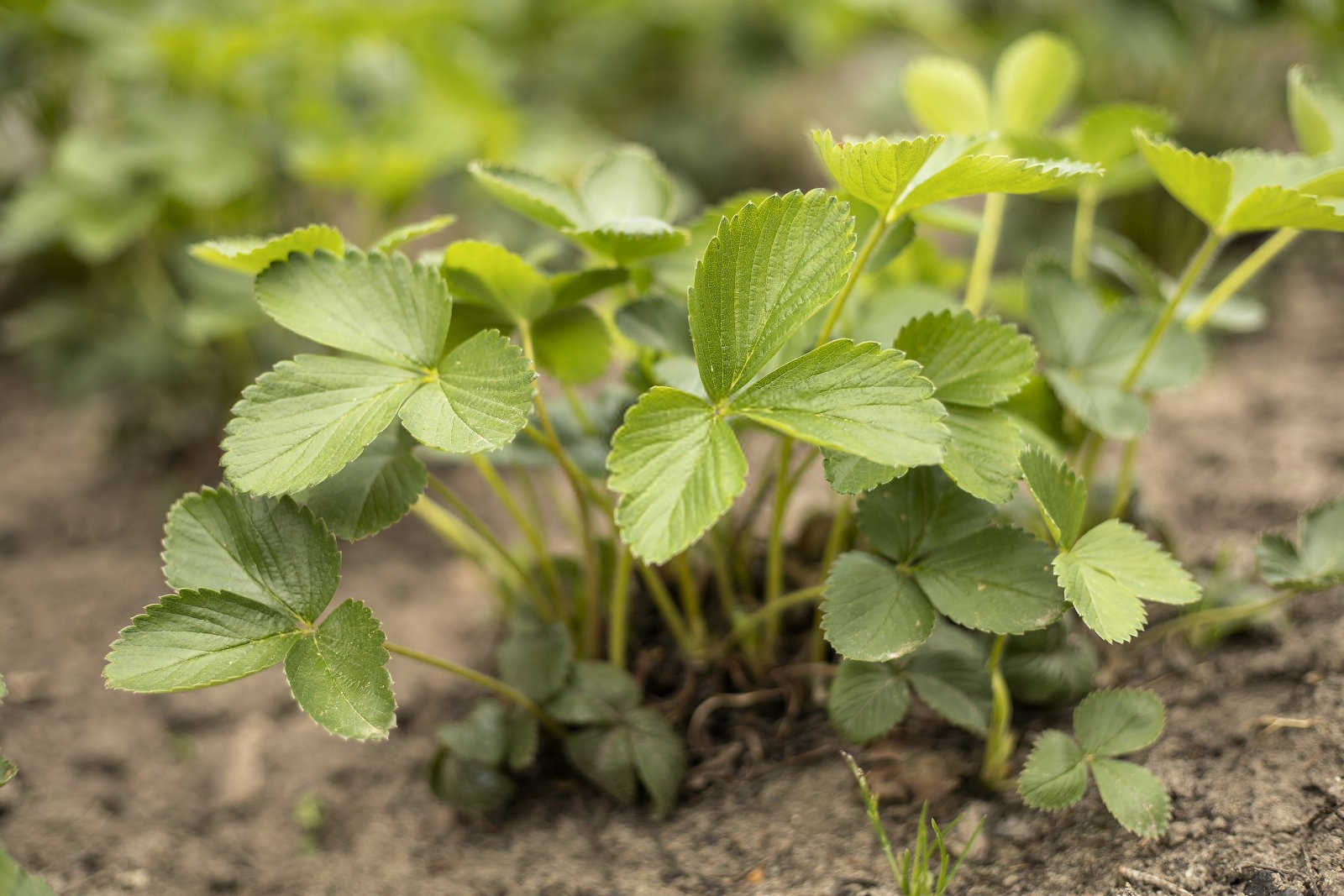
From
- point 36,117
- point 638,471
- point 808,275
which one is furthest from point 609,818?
point 36,117

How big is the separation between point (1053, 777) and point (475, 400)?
0.55 metres

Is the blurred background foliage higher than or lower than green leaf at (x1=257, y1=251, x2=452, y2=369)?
lower

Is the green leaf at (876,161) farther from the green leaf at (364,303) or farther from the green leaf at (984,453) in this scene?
the green leaf at (364,303)

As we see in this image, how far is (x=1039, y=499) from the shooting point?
0.75 m

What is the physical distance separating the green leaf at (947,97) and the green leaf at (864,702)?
61cm

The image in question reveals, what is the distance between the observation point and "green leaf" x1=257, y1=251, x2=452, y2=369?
2.60ft

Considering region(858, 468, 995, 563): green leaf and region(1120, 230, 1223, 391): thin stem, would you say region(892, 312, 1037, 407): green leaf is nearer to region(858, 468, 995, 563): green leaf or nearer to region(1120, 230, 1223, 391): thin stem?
region(858, 468, 995, 563): green leaf

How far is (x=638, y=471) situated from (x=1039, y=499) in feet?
0.99

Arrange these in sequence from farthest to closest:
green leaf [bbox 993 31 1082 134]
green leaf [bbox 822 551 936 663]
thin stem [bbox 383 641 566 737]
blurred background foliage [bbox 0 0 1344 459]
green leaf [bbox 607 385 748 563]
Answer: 1. blurred background foliage [bbox 0 0 1344 459]
2. green leaf [bbox 993 31 1082 134]
3. thin stem [bbox 383 641 566 737]
4. green leaf [bbox 822 551 936 663]
5. green leaf [bbox 607 385 748 563]

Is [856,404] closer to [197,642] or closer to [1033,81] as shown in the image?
[197,642]

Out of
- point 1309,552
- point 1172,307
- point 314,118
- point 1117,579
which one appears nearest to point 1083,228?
point 1172,307

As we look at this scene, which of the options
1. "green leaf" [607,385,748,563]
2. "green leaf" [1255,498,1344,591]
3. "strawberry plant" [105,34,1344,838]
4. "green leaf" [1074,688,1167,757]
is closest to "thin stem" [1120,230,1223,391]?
"strawberry plant" [105,34,1344,838]

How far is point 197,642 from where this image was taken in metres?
0.77

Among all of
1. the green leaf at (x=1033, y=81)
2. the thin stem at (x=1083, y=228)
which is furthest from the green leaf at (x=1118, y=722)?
the green leaf at (x=1033, y=81)
